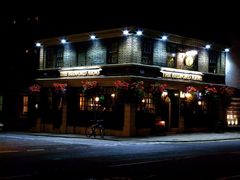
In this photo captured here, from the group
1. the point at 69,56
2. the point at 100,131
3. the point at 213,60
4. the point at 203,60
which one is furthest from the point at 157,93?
the point at 213,60

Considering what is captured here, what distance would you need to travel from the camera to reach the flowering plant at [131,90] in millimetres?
32062

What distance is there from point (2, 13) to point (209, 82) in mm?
20408

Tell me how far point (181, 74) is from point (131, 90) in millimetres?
5911

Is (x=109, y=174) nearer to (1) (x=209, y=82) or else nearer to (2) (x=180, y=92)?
(2) (x=180, y=92)

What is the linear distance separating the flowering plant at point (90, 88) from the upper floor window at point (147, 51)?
383 centimetres

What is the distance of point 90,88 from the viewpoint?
1357 inches

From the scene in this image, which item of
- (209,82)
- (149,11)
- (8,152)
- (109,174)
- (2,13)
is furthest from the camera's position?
(2,13)

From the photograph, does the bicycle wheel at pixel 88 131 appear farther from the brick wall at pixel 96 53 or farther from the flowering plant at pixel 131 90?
the brick wall at pixel 96 53

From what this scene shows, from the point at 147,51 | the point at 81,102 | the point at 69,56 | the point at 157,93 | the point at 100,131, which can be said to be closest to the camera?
the point at 100,131

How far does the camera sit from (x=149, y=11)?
36.6m

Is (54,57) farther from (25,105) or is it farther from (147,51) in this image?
(147,51)

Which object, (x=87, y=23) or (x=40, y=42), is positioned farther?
(x=40, y=42)

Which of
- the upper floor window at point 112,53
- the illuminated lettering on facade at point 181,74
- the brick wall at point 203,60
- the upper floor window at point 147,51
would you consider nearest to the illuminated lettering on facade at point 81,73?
the upper floor window at point 112,53

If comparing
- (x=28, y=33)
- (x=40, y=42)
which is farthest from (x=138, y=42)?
(x=28, y=33)
